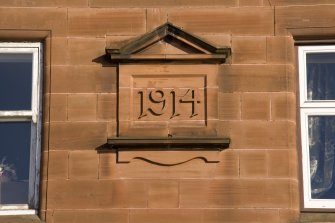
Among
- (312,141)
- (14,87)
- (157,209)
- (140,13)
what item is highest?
(140,13)

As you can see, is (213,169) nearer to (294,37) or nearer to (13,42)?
(294,37)

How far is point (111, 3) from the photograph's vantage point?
8.31 metres

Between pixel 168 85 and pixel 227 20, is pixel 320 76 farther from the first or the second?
pixel 168 85

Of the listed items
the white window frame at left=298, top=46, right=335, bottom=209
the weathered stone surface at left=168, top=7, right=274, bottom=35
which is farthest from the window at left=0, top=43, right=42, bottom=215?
the white window frame at left=298, top=46, right=335, bottom=209

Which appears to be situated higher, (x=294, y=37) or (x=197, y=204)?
(x=294, y=37)

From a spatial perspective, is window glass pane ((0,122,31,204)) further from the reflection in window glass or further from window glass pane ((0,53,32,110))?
the reflection in window glass

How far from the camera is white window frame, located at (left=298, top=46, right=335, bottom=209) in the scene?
8008 millimetres

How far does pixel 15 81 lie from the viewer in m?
8.38

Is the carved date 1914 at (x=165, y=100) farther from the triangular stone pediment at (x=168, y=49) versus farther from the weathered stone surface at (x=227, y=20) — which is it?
the weathered stone surface at (x=227, y=20)

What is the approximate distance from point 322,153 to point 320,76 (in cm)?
72

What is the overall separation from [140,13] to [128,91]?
29.7 inches

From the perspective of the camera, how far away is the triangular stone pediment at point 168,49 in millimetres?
8078

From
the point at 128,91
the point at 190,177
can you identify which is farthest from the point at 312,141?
the point at 128,91

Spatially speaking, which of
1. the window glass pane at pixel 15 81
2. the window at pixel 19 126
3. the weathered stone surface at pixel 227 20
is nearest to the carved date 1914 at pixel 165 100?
the weathered stone surface at pixel 227 20
